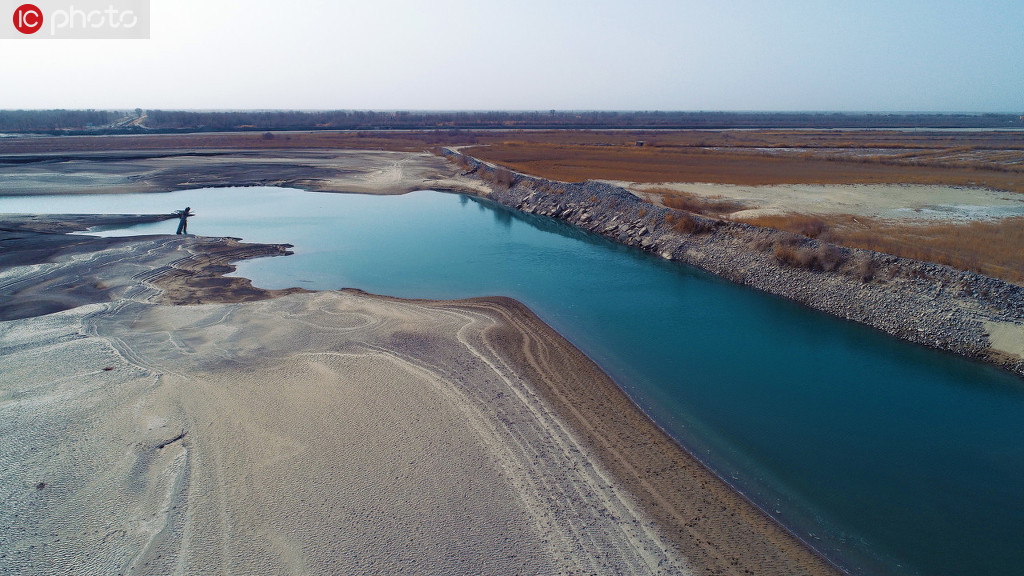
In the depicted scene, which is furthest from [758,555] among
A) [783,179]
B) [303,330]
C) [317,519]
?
[783,179]

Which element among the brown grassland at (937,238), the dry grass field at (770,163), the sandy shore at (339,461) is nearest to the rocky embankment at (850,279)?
the brown grassland at (937,238)

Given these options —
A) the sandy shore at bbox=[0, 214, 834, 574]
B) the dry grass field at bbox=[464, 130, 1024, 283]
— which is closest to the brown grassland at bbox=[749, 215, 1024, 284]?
the dry grass field at bbox=[464, 130, 1024, 283]

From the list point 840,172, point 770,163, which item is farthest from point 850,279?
point 770,163

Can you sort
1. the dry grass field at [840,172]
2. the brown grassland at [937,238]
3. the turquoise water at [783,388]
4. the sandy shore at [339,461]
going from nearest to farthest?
the sandy shore at [339,461], the turquoise water at [783,388], the brown grassland at [937,238], the dry grass field at [840,172]

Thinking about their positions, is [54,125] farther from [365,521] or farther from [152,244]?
[365,521]

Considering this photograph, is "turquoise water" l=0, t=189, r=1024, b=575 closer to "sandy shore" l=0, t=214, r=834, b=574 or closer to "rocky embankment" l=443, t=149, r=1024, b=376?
"rocky embankment" l=443, t=149, r=1024, b=376

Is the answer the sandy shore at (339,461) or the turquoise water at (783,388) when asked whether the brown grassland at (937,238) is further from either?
the sandy shore at (339,461)

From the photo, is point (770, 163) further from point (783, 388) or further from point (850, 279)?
point (783, 388)
